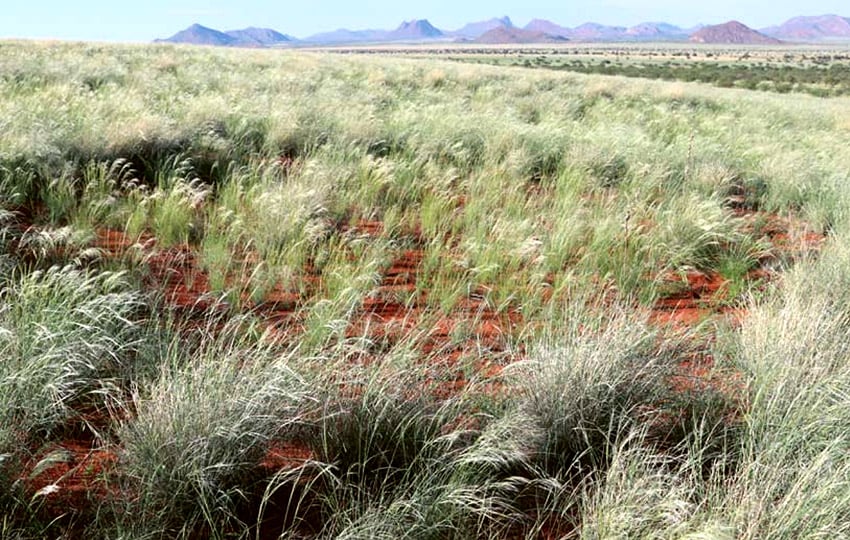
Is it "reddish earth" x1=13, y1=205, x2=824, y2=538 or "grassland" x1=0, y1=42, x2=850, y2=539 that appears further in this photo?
"reddish earth" x1=13, y1=205, x2=824, y2=538

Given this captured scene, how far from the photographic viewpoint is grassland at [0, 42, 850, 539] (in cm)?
195

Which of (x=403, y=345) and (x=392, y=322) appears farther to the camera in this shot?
(x=392, y=322)

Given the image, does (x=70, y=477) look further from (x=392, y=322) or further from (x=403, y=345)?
(x=392, y=322)

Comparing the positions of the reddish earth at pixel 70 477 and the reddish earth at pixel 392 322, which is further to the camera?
the reddish earth at pixel 392 322

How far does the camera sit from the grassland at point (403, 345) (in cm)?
195

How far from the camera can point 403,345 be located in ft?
9.45

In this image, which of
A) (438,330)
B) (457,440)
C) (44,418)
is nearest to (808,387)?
(457,440)

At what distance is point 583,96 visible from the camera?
54.1 feet

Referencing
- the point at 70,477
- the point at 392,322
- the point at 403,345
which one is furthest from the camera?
the point at 392,322

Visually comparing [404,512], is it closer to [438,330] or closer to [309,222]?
[438,330]

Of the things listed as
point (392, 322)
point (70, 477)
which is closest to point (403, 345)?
point (392, 322)

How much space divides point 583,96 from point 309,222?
13790 millimetres

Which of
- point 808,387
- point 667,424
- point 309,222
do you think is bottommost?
point 667,424

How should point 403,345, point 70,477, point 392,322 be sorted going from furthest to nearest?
point 392,322 < point 403,345 < point 70,477
